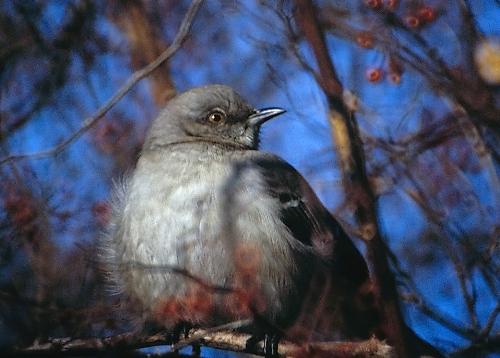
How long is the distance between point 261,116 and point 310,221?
1.59 m

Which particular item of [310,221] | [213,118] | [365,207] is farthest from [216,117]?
[365,207]

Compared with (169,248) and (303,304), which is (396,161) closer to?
(303,304)

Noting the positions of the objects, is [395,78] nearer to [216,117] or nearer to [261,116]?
[261,116]

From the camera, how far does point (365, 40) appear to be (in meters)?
6.87

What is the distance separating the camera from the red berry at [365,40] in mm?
6797

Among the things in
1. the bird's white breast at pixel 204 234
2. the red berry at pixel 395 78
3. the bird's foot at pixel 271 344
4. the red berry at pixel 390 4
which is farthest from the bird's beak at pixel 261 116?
the bird's foot at pixel 271 344

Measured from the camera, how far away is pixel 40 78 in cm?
977

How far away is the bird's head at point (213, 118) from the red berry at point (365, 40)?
1607 mm

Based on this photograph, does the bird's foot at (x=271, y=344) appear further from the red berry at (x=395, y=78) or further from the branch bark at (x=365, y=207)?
the branch bark at (x=365, y=207)

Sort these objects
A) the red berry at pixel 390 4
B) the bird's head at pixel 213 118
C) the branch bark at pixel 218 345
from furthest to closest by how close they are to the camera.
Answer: the bird's head at pixel 213 118, the red berry at pixel 390 4, the branch bark at pixel 218 345

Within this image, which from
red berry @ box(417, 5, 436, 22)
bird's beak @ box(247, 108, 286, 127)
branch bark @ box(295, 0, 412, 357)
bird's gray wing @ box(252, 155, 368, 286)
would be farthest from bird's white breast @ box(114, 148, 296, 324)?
branch bark @ box(295, 0, 412, 357)

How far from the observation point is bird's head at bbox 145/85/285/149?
8492 mm

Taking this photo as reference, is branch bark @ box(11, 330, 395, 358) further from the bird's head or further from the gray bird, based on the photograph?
the bird's head

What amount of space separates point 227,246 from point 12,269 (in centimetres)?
174
